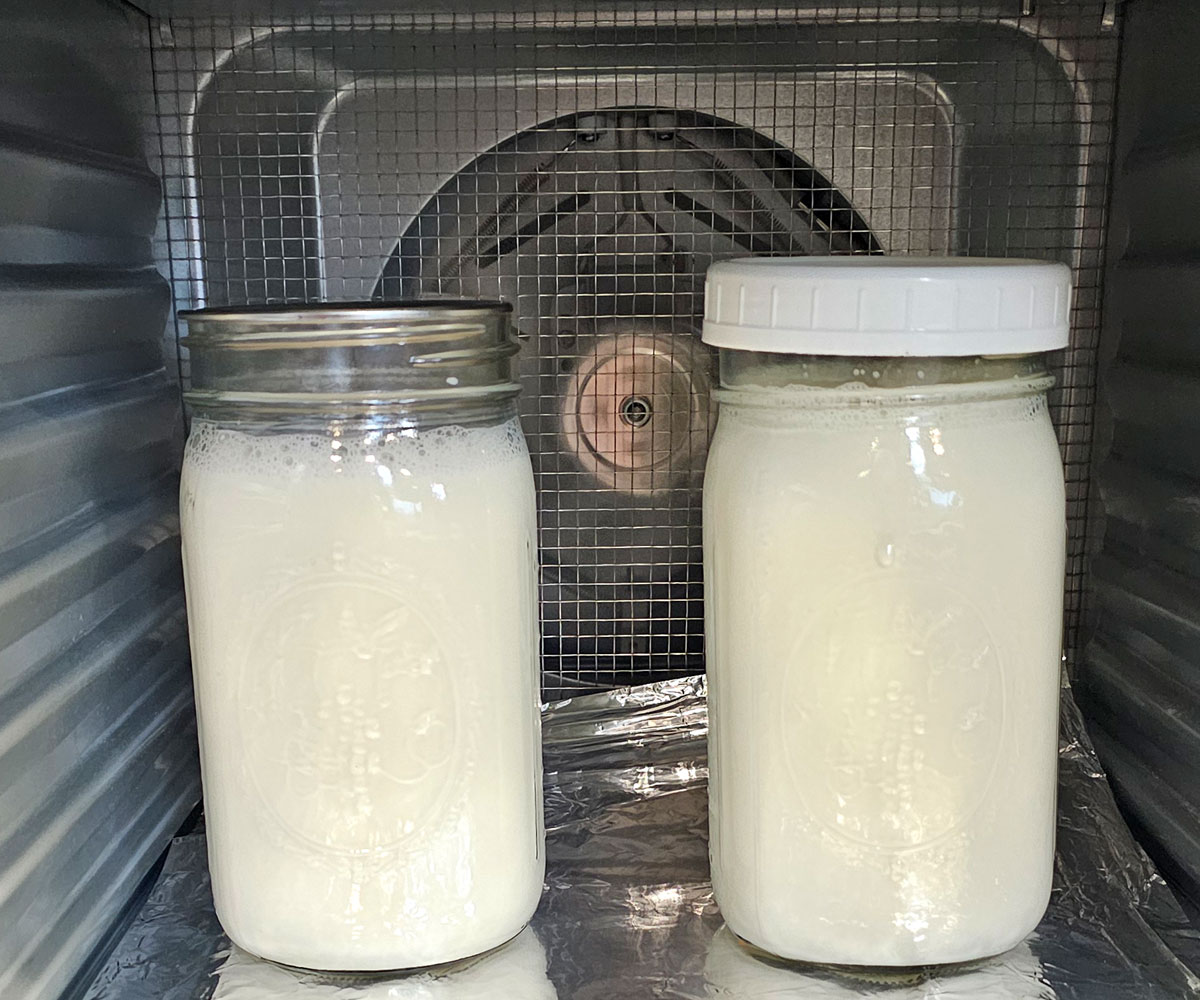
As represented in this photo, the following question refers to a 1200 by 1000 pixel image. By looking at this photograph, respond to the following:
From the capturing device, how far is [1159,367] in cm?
73

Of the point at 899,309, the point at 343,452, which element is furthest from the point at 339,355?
the point at 899,309

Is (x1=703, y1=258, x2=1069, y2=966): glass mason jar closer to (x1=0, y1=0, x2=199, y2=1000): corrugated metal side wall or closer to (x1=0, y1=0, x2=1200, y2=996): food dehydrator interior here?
(x1=0, y1=0, x2=1200, y2=996): food dehydrator interior

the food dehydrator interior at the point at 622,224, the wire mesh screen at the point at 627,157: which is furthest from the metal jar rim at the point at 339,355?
the wire mesh screen at the point at 627,157

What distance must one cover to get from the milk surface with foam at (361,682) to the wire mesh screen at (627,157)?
0.26m

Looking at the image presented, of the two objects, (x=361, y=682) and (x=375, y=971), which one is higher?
(x=361, y=682)

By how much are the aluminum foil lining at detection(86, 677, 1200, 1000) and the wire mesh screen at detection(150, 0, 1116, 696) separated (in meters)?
0.23

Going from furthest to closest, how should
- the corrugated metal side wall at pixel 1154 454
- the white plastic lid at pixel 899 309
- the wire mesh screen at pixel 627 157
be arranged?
the wire mesh screen at pixel 627 157 < the corrugated metal side wall at pixel 1154 454 < the white plastic lid at pixel 899 309

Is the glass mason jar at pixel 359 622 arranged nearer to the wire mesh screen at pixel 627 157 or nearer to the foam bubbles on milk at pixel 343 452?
the foam bubbles on milk at pixel 343 452

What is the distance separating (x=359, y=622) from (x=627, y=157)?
1.38 ft

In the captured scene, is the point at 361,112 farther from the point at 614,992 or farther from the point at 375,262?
the point at 614,992

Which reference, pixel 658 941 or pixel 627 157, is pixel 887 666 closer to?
pixel 658 941

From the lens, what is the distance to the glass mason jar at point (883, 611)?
0.55 metres

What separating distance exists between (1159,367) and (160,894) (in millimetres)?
705

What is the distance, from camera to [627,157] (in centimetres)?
82
